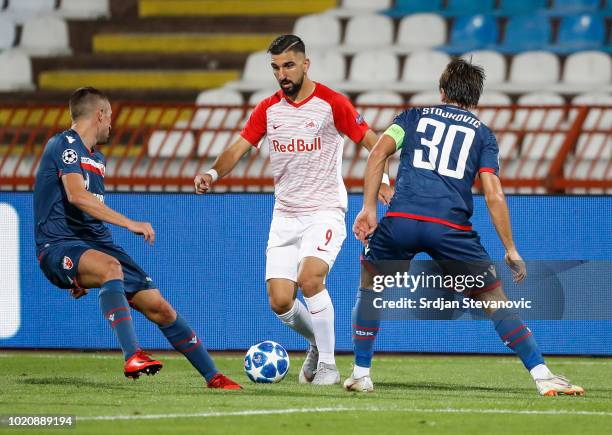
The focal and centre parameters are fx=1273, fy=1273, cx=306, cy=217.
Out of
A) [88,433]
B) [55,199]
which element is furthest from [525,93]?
[88,433]

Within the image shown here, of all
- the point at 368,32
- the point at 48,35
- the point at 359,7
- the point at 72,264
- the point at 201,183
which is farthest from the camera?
the point at 48,35

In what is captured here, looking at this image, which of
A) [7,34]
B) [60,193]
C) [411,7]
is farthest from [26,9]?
[60,193]

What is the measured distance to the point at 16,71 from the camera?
17.0 metres

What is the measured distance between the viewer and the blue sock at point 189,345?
7500mm

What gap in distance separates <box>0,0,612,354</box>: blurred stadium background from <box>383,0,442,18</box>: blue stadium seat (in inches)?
0.9

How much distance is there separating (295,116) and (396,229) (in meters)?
1.31

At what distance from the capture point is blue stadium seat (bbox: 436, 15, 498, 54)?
16.2m

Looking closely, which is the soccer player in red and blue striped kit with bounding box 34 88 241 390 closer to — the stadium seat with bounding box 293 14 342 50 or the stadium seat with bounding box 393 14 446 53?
the stadium seat with bounding box 393 14 446 53

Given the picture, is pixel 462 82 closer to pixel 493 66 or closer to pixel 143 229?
pixel 143 229

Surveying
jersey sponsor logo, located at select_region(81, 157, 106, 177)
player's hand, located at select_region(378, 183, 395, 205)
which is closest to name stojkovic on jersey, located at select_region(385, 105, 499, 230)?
player's hand, located at select_region(378, 183, 395, 205)

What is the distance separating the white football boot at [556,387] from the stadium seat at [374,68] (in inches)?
346

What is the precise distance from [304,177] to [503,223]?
1568 millimetres

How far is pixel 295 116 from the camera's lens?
26.6ft

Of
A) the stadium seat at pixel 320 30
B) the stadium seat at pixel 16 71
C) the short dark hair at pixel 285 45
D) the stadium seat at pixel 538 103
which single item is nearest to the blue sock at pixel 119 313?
the short dark hair at pixel 285 45
